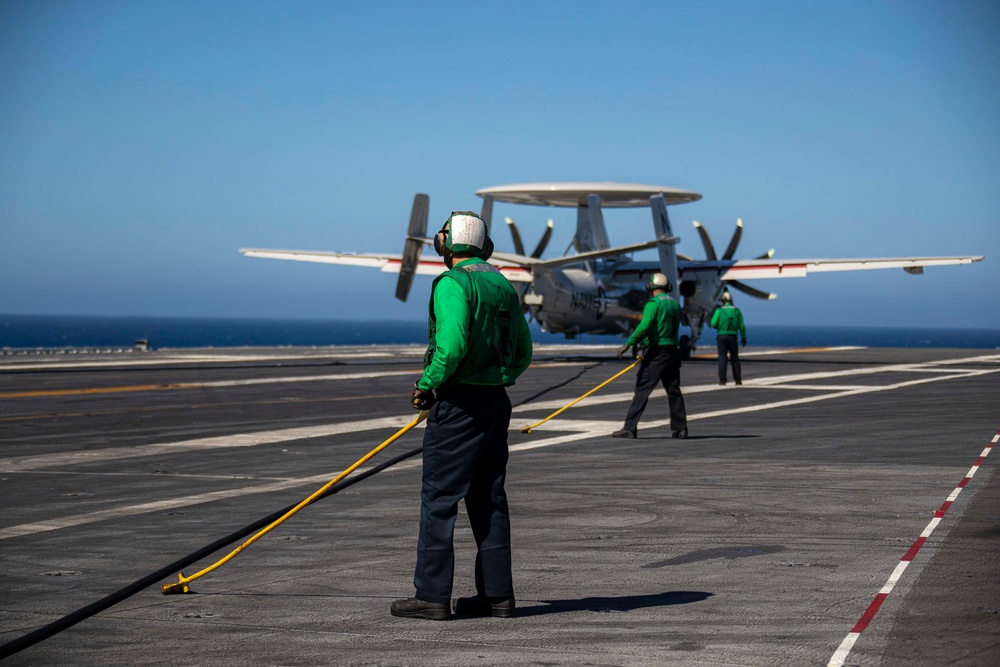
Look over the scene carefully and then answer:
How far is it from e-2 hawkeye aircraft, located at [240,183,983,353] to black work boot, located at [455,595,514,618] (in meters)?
32.5

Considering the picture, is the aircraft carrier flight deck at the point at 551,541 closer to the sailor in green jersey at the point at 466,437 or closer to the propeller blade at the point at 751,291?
the sailor in green jersey at the point at 466,437

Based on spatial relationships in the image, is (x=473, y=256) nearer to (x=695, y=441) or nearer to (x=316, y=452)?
(x=316, y=452)

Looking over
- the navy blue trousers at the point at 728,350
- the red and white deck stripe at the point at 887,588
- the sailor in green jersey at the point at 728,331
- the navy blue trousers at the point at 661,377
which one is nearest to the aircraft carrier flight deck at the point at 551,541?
the red and white deck stripe at the point at 887,588

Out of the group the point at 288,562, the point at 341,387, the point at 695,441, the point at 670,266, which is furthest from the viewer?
the point at 670,266

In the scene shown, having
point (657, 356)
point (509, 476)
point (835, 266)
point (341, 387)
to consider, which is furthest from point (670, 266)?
point (509, 476)

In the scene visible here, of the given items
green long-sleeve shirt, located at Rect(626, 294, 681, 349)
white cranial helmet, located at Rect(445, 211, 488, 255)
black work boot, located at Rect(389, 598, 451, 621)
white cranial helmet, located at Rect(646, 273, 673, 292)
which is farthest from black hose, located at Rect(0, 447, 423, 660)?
white cranial helmet, located at Rect(646, 273, 673, 292)

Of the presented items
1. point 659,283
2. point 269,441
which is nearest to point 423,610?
point 269,441

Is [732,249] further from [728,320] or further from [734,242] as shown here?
[728,320]

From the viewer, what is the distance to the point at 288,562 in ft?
26.5

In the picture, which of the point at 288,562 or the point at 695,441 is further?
the point at 695,441

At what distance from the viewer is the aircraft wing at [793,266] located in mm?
44750

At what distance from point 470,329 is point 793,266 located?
142 ft

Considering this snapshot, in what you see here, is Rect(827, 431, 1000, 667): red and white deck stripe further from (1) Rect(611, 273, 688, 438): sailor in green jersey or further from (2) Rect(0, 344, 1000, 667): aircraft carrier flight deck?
(1) Rect(611, 273, 688, 438): sailor in green jersey

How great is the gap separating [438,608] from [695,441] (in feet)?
34.6
